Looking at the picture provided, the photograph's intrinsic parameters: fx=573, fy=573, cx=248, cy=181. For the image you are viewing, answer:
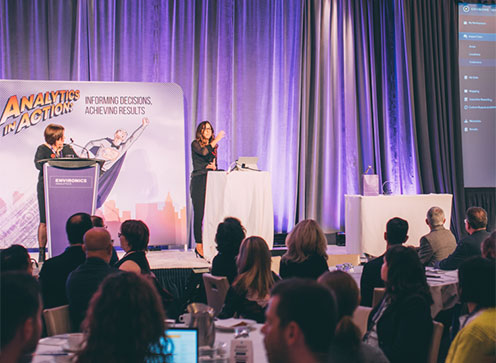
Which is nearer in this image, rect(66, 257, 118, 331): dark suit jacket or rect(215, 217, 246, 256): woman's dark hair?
rect(66, 257, 118, 331): dark suit jacket

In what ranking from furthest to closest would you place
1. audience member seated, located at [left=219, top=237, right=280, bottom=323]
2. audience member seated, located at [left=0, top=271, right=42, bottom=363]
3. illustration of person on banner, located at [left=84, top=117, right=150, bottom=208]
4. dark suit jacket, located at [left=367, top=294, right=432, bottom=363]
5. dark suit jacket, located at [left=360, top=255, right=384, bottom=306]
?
illustration of person on banner, located at [left=84, top=117, right=150, bottom=208], dark suit jacket, located at [left=360, top=255, right=384, bottom=306], audience member seated, located at [left=219, top=237, right=280, bottom=323], dark suit jacket, located at [left=367, top=294, right=432, bottom=363], audience member seated, located at [left=0, top=271, right=42, bottom=363]

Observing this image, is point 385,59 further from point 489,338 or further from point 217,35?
point 489,338

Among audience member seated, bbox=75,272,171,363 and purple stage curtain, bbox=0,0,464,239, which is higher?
purple stage curtain, bbox=0,0,464,239

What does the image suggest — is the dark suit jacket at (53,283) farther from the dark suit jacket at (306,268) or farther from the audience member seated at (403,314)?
the audience member seated at (403,314)

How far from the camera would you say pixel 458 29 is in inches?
336

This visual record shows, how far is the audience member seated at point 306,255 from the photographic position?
12.4 feet

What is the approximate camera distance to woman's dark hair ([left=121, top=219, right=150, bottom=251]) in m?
3.54

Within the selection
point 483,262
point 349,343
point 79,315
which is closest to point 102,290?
point 349,343

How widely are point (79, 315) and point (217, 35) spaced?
581 centimetres

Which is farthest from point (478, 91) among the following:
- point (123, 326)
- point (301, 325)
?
point (123, 326)

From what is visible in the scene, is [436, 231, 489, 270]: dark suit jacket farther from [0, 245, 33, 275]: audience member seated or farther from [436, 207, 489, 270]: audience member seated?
[0, 245, 33, 275]: audience member seated


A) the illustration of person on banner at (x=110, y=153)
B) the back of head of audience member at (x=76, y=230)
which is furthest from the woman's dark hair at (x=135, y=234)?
the illustration of person on banner at (x=110, y=153)

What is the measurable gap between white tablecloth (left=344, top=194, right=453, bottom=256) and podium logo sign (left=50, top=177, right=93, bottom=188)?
325 centimetres

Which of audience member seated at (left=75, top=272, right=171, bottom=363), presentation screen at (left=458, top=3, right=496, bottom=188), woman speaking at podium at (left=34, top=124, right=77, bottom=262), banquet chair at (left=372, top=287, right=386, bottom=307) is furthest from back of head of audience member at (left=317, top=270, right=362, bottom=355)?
presentation screen at (left=458, top=3, right=496, bottom=188)
